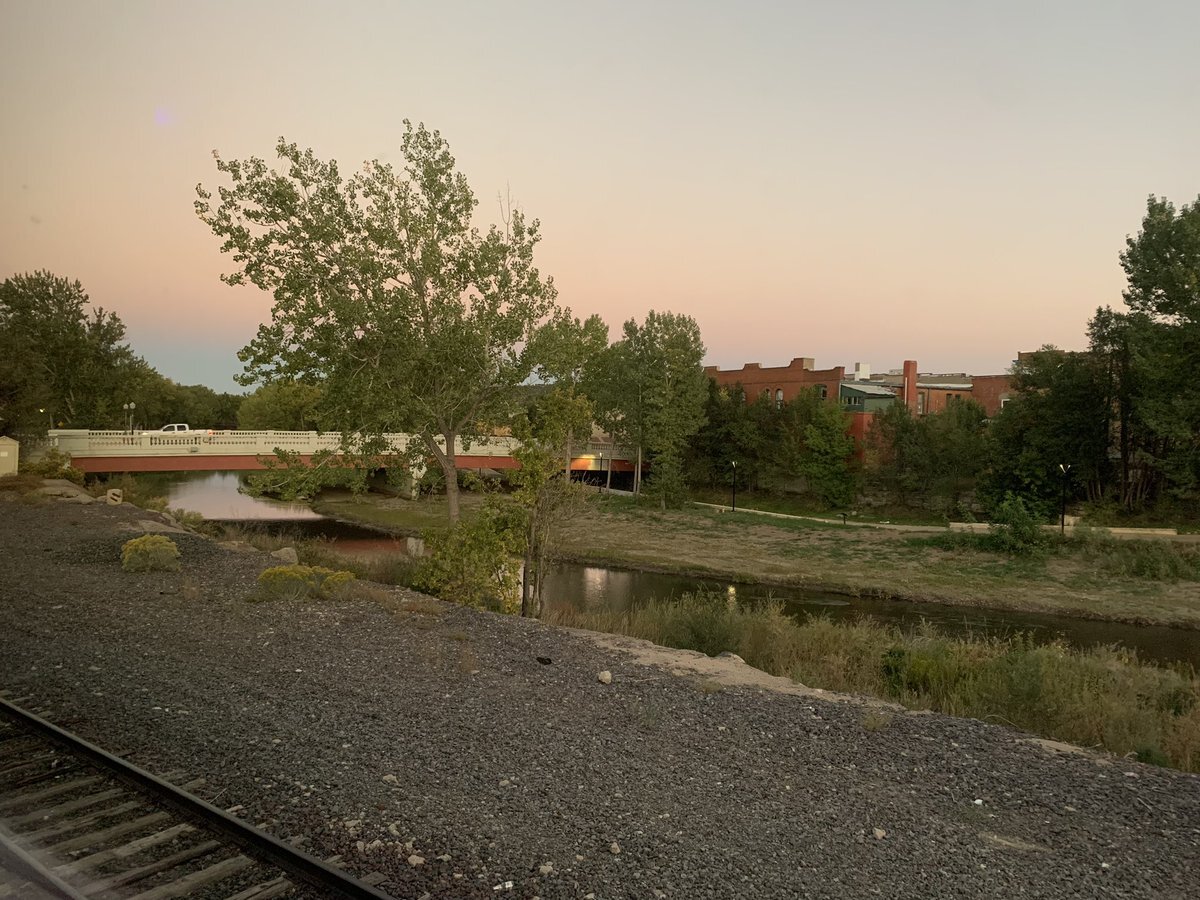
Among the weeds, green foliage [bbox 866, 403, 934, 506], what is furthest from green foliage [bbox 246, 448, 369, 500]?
green foliage [bbox 866, 403, 934, 506]

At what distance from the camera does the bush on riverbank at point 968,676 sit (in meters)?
10.8

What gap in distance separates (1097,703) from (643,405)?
44305mm

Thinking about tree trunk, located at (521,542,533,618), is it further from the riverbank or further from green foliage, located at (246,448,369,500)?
green foliage, located at (246,448,369,500)

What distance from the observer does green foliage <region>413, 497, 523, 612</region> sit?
16750 millimetres

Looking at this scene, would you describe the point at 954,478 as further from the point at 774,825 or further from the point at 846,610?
the point at 774,825

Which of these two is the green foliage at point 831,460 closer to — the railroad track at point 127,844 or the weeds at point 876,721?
the weeds at point 876,721

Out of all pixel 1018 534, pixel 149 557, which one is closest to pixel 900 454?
pixel 1018 534

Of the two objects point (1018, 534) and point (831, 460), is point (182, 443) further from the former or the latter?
point (1018, 534)

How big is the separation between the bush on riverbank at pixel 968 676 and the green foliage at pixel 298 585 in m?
4.50

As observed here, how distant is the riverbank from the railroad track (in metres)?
12.4

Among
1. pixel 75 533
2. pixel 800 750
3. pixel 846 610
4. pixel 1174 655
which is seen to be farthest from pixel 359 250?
pixel 1174 655

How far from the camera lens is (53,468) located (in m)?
38.7

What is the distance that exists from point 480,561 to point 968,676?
9230mm

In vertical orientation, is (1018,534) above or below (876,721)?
below
